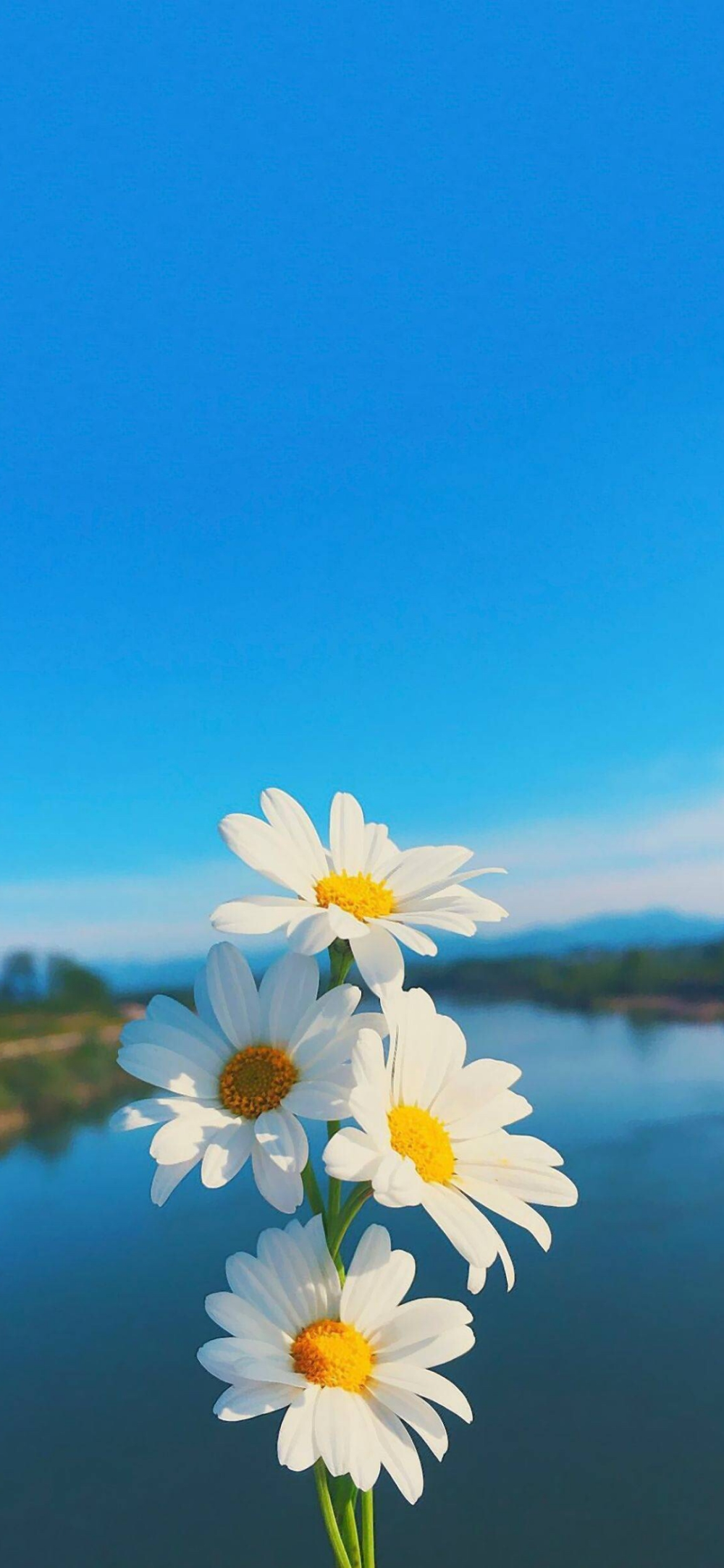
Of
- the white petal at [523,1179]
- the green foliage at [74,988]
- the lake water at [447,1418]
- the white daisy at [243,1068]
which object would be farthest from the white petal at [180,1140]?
the green foliage at [74,988]

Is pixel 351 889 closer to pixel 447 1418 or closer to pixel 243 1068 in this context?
pixel 243 1068

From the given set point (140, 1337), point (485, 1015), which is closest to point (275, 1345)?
point (140, 1337)

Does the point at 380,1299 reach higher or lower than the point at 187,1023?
lower

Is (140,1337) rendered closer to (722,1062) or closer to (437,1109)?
(437,1109)

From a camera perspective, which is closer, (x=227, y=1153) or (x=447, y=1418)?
(x=227, y=1153)

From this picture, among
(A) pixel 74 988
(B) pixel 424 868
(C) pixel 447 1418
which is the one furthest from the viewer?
(A) pixel 74 988

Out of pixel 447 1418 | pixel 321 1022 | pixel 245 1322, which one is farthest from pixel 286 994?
pixel 447 1418

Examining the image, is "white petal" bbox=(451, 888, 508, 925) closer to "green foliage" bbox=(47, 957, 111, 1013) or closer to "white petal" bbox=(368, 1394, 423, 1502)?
"white petal" bbox=(368, 1394, 423, 1502)
